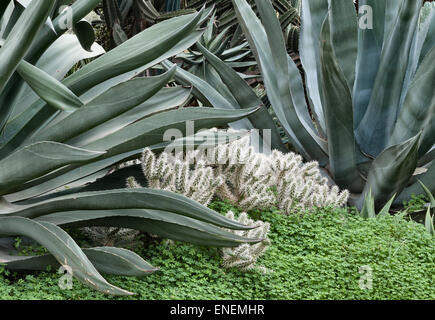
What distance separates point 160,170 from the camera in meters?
2.57

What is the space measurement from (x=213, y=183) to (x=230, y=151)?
0.27m

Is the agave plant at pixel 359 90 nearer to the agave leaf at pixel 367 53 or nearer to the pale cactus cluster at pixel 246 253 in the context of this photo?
the agave leaf at pixel 367 53

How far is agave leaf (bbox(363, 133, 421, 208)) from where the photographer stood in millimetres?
3057

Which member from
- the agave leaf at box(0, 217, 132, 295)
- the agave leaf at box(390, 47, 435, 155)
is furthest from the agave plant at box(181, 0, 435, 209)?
the agave leaf at box(0, 217, 132, 295)

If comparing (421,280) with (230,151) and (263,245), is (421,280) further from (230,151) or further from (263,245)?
(230,151)

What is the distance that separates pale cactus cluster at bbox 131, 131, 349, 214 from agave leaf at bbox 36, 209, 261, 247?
27 centimetres

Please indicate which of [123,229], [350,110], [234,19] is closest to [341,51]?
[350,110]

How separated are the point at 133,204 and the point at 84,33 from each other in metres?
0.71

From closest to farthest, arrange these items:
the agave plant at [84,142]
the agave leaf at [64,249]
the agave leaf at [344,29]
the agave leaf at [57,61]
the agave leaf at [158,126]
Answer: the agave leaf at [64,249], the agave plant at [84,142], the agave leaf at [158,126], the agave leaf at [57,61], the agave leaf at [344,29]

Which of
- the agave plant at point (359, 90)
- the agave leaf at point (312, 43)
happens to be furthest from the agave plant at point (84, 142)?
the agave leaf at point (312, 43)

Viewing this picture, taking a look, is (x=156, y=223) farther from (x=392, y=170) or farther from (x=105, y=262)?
(x=392, y=170)

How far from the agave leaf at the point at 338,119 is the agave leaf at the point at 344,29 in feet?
1.12

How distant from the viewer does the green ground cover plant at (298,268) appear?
87.8 inches
